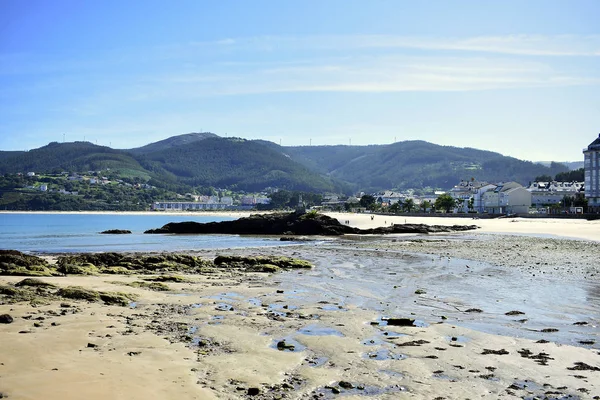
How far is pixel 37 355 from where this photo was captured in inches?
357

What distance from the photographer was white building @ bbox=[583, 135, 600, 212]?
103 metres

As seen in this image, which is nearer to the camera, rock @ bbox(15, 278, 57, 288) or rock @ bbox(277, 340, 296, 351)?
rock @ bbox(277, 340, 296, 351)

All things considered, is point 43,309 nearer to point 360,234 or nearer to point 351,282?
point 351,282

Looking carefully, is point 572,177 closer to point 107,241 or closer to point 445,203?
point 445,203

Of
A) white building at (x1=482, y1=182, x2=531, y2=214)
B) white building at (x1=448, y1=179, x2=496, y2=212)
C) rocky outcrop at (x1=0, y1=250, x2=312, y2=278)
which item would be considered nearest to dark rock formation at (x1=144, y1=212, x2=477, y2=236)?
rocky outcrop at (x1=0, y1=250, x2=312, y2=278)

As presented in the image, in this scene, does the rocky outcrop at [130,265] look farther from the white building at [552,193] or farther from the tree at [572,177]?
the tree at [572,177]

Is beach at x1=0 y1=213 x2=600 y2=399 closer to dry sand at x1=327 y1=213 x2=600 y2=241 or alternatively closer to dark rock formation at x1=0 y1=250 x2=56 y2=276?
dark rock formation at x1=0 y1=250 x2=56 y2=276

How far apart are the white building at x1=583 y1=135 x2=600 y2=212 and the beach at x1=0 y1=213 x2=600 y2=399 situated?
311ft

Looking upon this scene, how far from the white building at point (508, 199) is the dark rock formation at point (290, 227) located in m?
61.5

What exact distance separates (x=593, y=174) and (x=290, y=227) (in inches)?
2675

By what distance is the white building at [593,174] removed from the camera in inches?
4058

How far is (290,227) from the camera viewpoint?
215 feet

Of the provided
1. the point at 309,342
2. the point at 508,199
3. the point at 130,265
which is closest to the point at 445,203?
the point at 508,199

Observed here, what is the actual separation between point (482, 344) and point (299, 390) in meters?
4.43
